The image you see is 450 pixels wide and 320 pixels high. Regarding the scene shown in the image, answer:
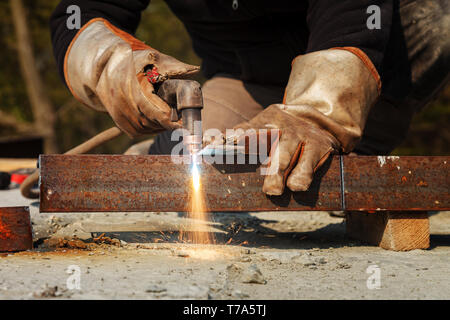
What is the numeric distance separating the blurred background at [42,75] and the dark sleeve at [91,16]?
658 centimetres

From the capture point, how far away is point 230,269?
1.78m

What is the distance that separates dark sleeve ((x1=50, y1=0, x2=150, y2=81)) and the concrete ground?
100 centimetres

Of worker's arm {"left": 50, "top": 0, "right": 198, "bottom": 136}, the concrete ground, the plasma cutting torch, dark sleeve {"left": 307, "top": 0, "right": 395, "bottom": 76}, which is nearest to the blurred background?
worker's arm {"left": 50, "top": 0, "right": 198, "bottom": 136}

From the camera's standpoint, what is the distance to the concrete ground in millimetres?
1510

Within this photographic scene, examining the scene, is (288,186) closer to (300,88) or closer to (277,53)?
(300,88)

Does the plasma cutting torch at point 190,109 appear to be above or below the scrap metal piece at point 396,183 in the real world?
above

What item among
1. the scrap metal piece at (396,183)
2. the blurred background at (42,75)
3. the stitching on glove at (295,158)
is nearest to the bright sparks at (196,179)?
the stitching on glove at (295,158)

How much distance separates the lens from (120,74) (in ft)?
7.80

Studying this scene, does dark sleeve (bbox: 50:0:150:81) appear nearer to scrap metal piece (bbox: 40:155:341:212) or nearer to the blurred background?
scrap metal piece (bbox: 40:155:341:212)

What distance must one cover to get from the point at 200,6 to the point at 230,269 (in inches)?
85.9

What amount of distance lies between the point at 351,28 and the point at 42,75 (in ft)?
38.9

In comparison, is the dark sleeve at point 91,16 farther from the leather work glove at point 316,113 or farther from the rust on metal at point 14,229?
the leather work glove at point 316,113

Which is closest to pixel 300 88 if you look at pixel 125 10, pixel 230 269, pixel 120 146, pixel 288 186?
pixel 288 186

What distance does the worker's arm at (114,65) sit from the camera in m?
2.23
